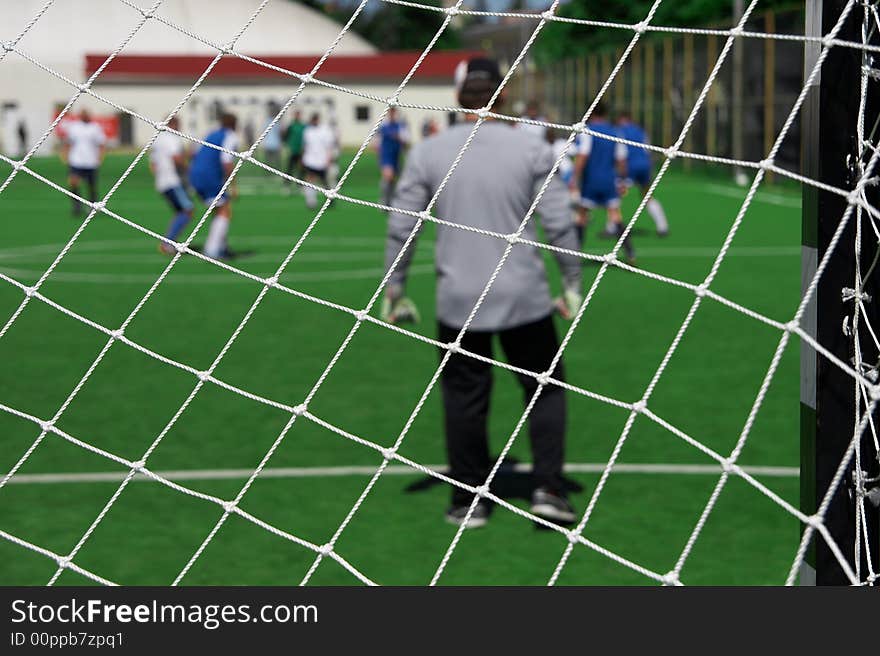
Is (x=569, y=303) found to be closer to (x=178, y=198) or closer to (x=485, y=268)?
(x=485, y=268)

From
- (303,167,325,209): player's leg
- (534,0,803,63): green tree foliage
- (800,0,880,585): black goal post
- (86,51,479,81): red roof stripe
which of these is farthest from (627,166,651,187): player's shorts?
(86,51,479,81): red roof stripe

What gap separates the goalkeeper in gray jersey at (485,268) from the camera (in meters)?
5.62

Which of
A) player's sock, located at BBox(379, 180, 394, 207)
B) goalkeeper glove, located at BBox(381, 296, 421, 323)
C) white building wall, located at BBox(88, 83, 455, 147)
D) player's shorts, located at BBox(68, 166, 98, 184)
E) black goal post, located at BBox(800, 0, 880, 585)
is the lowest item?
white building wall, located at BBox(88, 83, 455, 147)

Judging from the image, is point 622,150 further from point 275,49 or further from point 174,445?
point 275,49

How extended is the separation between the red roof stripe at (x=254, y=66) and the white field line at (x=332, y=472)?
52.8 m

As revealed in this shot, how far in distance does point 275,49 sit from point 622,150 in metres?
58.5

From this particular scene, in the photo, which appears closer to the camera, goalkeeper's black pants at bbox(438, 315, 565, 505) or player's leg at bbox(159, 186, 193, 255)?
goalkeeper's black pants at bbox(438, 315, 565, 505)

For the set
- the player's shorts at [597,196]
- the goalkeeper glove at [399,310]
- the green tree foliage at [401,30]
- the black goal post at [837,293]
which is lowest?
the green tree foliage at [401,30]

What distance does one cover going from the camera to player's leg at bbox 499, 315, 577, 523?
18.7ft

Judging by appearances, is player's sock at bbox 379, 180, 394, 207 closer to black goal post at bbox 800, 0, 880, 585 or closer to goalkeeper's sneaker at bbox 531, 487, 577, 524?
goalkeeper's sneaker at bbox 531, 487, 577, 524

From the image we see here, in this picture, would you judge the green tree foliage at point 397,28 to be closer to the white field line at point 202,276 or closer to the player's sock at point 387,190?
the player's sock at point 387,190

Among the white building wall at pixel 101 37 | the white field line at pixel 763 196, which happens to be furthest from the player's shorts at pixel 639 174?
the white building wall at pixel 101 37

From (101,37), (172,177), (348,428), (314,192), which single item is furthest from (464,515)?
(101,37)

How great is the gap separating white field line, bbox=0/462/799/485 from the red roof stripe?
5280 cm
